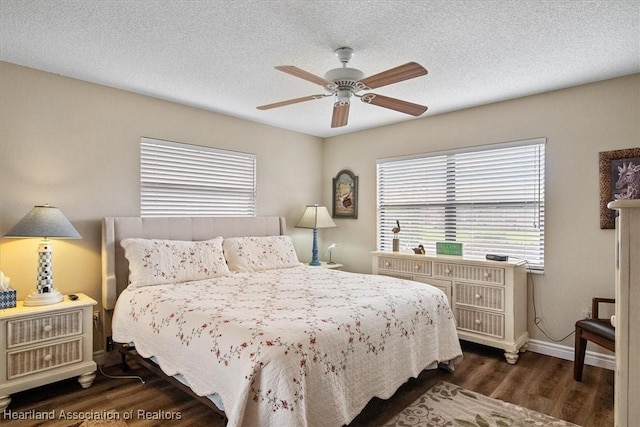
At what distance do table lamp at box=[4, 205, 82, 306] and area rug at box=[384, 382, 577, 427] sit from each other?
2.54 meters

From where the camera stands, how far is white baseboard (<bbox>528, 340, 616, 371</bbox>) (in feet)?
9.87

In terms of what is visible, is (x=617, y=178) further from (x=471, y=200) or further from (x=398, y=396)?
(x=398, y=396)

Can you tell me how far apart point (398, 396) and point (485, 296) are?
1.37 meters

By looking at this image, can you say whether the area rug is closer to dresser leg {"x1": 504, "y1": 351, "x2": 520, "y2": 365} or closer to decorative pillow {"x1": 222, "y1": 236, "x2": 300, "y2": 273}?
dresser leg {"x1": 504, "y1": 351, "x2": 520, "y2": 365}

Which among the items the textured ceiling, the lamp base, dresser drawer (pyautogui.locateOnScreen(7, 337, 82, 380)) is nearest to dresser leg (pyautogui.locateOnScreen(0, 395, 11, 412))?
dresser drawer (pyautogui.locateOnScreen(7, 337, 82, 380))

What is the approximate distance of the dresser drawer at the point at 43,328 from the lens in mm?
2385

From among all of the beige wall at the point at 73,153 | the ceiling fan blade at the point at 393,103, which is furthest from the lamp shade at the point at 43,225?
the ceiling fan blade at the point at 393,103

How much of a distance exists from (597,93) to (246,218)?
11.6ft

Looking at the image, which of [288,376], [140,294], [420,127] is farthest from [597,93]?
[140,294]

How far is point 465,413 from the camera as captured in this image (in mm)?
2336

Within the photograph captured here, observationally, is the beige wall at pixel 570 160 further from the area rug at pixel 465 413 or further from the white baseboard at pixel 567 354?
the area rug at pixel 465 413

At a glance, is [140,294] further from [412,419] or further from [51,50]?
[412,419]

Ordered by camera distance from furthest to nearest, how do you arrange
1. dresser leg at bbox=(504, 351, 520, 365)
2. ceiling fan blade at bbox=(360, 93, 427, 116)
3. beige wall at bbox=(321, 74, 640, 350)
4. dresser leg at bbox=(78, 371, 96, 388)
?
dresser leg at bbox=(504, 351, 520, 365) < beige wall at bbox=(321, 74, 640, 350) < dresser leg at bbox=(78, 371, 96, 388) < ceiling fan blade at bbox=(360, 93, 427, 116)

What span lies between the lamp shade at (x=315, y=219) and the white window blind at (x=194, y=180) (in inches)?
26.0
